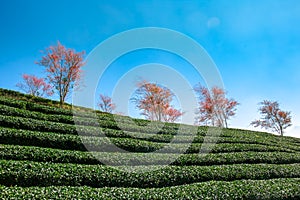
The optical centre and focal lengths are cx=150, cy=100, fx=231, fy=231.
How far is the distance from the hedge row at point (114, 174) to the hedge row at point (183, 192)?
0.74m

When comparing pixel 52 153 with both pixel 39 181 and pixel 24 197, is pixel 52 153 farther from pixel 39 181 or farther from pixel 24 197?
pixel 24 197

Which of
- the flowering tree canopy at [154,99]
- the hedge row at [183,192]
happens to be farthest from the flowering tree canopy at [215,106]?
the hedge row at [183,192]

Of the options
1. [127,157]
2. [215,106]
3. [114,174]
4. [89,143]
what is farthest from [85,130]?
[215,106]

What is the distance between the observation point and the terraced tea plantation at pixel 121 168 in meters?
9.09

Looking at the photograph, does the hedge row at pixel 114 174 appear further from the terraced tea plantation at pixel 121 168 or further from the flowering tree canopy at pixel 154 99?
the flowering tree canopy at pixel 154 99

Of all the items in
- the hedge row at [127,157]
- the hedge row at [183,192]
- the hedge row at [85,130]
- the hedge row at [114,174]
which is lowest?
the hedge row at [183,192]

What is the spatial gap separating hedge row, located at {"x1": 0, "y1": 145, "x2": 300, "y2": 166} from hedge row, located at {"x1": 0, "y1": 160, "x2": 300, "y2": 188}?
1.03 meters

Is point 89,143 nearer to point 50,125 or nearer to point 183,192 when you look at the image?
point 50,125

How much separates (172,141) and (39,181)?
1141 cm

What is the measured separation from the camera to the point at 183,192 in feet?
32.2

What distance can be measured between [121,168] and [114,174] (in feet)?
3.01

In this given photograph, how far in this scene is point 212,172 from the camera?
12.6 meters

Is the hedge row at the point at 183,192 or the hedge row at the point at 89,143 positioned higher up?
the hedge row at the point at 89,143

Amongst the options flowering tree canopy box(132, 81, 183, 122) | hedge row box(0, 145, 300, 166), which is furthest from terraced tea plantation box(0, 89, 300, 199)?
flowering tree canopy box(132, 81, 183, 122)
